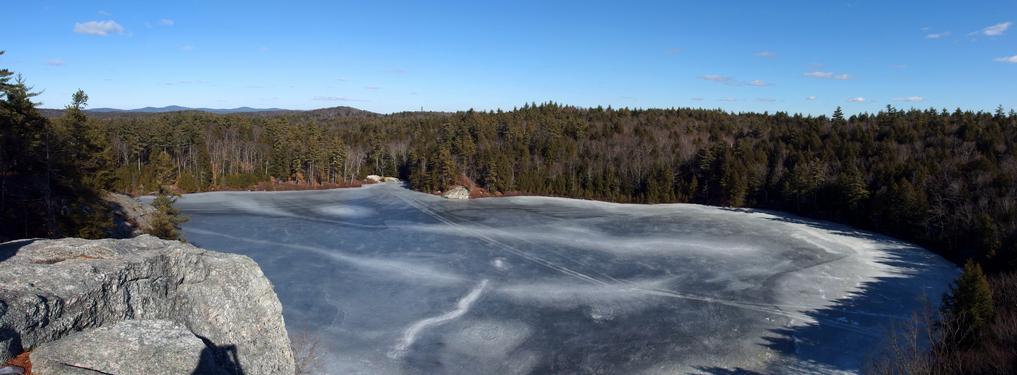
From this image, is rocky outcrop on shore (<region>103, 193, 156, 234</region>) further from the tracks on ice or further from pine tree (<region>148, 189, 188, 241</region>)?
the tracks on ice

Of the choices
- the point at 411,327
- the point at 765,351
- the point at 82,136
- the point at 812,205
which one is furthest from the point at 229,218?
the point at 812,205

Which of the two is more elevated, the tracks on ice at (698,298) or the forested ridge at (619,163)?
the forested ridge at (619,163)

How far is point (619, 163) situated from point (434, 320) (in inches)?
2192

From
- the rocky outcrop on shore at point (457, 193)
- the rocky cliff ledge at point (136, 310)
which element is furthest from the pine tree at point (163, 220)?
the rocky outcrop on shore at point (457, 193)

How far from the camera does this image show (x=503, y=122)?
9850cm

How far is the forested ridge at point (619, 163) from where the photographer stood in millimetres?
26328

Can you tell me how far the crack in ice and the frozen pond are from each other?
119mm

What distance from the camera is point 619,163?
247 feet

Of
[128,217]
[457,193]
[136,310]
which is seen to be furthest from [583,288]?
[457,193]

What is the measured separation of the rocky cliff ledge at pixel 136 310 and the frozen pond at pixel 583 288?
6.51m

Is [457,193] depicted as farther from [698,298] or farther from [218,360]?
[218,360]

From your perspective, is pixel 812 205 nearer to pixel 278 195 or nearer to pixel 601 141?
pixel 601 141

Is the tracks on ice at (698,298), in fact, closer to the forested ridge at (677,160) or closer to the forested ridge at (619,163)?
the forested ridge at (619,163)

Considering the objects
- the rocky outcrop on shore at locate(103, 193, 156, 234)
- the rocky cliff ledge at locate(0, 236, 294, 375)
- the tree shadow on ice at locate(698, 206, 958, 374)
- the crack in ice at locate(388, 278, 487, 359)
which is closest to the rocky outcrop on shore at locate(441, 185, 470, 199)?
the rocky outcrop on shore at locate(103, 193, 156, 234)
